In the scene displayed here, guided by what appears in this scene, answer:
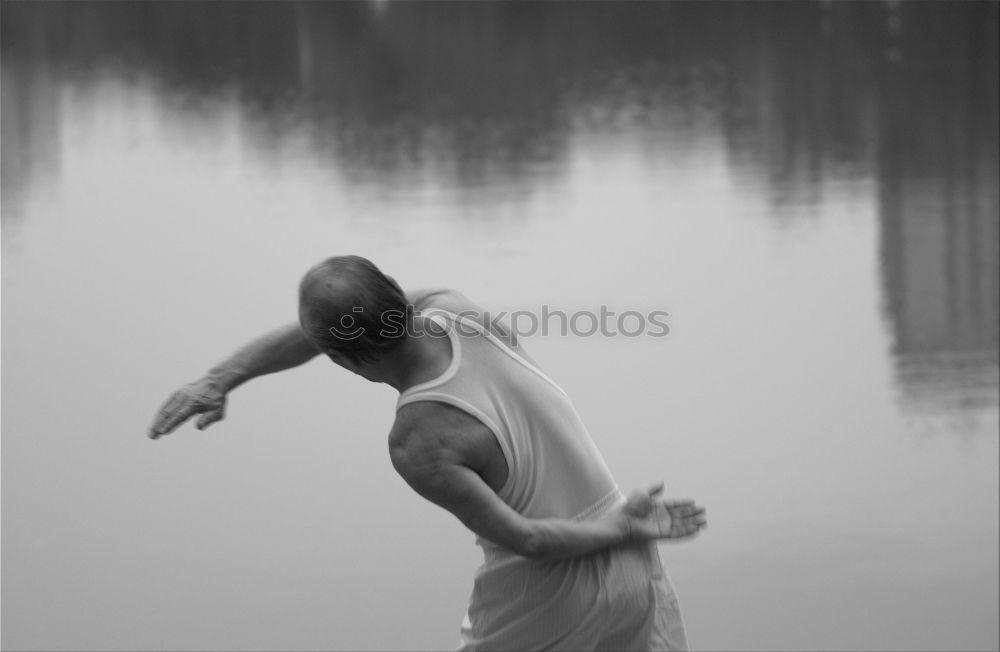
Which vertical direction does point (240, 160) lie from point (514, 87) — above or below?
below

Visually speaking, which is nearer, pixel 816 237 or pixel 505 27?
pixel 816 237

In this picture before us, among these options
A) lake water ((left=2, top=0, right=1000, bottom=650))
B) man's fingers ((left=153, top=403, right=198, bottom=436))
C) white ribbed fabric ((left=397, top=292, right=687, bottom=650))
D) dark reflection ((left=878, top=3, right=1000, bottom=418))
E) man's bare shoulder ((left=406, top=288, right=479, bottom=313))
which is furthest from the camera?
dark reflection ((left=878, top=3, right=1000, bottom=418))

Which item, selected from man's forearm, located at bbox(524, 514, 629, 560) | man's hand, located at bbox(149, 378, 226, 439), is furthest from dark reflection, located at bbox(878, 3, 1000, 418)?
man's hand, located at bbox(149, 378, 226, 439)

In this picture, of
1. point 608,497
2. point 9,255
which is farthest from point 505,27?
point 608,497

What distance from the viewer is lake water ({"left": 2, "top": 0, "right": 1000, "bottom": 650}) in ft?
13.1

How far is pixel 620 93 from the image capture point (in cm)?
1576

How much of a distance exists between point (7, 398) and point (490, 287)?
2.62 m

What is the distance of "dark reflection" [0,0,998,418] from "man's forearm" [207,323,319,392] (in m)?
3.91

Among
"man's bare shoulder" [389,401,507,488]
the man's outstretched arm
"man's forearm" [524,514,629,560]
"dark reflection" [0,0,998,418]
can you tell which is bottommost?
"man's forearm" [524,514,629,560]

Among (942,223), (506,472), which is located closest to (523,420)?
(506,472)

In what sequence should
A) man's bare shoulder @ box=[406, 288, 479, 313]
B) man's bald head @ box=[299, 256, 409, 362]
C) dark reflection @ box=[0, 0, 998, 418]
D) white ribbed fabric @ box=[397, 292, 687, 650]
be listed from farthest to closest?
dark reflection @ box=[0, 0, 998, 418], man's bare shoulder @ box=[406, 288, 479, 313], white ribbed fabric @ box=[397, 292, 687, 650], man's bald head @ box=[299, 256, 409, 362]

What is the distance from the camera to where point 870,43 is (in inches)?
720

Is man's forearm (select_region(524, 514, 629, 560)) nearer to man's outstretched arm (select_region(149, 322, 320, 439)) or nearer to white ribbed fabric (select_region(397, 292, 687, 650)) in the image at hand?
white ribbed fabric (select_region(397, 292, 687, 650))

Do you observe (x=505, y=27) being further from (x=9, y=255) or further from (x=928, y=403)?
(x=928, y=403)
